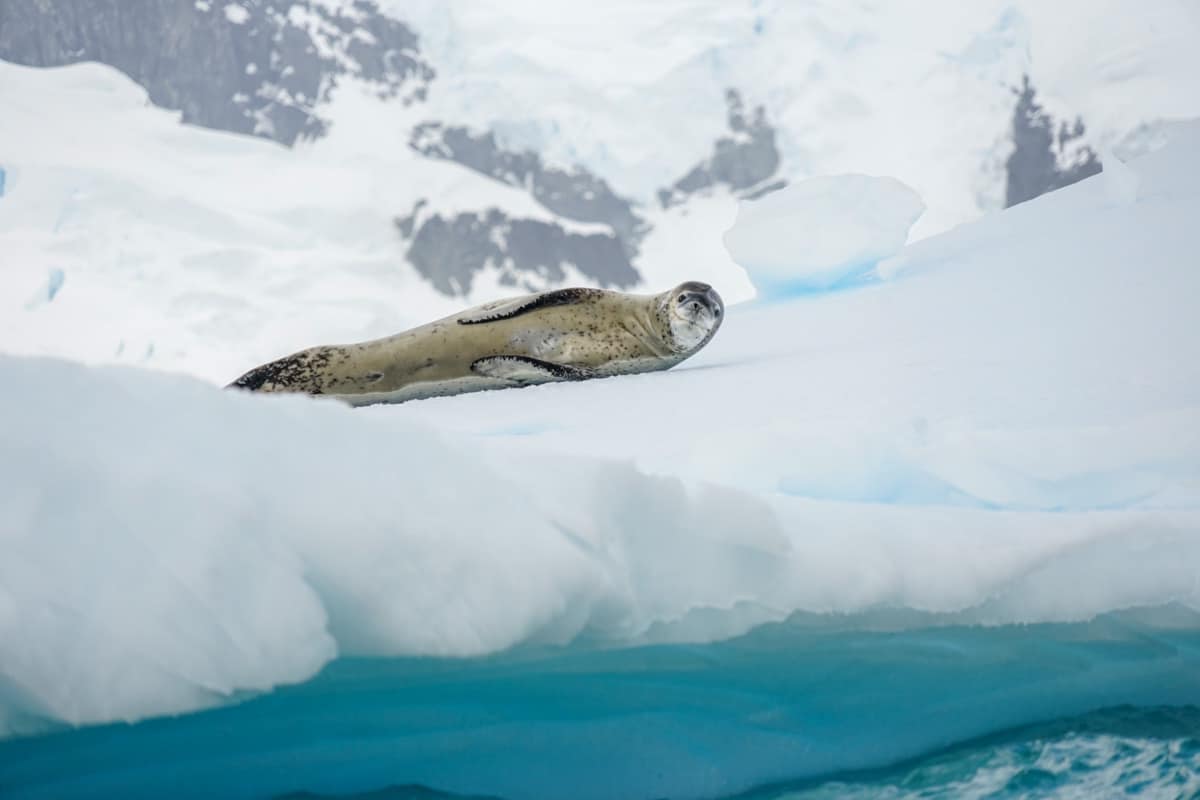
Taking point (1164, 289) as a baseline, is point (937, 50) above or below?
above

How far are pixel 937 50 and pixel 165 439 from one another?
2927 cm

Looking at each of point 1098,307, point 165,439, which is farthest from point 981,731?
point 1098,307

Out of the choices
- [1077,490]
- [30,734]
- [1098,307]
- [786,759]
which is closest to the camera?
[30,734]

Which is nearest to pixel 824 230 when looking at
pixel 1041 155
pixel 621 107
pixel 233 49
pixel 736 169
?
pixel 621 107

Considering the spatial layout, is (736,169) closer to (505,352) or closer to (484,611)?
(505,352)

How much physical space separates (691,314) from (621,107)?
21.8 metres

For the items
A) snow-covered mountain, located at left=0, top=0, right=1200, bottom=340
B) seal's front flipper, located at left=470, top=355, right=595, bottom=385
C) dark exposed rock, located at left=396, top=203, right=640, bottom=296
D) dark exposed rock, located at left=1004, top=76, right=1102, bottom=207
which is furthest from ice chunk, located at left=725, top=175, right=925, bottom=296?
dark exposed rock, located at left=1004, top=76, right=1102, bottom=207

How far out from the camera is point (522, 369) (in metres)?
3.36

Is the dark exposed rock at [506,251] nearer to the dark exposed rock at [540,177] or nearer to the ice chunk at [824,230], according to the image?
the dark exposed rock at [540,177]

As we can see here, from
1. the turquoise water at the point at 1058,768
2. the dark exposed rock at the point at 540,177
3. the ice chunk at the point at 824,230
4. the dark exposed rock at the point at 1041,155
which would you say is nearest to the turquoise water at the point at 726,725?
the turquoise water at the point at 1058,768

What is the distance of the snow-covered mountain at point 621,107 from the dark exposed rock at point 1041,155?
7 cm

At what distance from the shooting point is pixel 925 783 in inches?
45.1

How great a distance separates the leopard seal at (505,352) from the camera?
343 centimetres

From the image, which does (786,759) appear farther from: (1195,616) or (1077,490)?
(1077,490)
